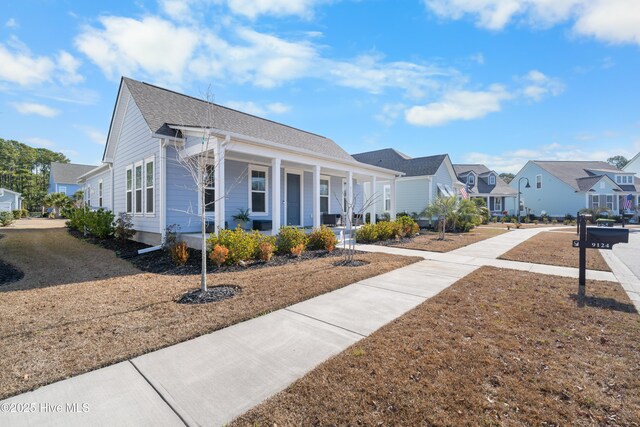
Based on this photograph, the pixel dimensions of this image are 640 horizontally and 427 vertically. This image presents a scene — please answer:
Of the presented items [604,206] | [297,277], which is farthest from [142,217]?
[604,206]

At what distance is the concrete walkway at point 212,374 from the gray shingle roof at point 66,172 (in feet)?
141

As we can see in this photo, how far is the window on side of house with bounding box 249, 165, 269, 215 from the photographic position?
11.7m

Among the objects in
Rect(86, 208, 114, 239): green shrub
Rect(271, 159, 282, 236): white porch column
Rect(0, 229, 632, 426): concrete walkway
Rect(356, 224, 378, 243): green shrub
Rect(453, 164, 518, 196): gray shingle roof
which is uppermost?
Rect(453, 164, 518, 196): gray shingle roof

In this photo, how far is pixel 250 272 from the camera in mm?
6938

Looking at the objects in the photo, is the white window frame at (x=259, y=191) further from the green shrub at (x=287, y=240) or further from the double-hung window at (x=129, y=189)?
the double-hung window at (x=129, y=189)

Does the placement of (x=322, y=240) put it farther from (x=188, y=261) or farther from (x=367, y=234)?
(x=188, y=261)

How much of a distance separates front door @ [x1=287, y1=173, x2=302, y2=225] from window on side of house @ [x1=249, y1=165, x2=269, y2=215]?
4.26 feet

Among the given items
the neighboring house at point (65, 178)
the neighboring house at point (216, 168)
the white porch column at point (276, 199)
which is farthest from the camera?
the neighboring house at point (65, 178)

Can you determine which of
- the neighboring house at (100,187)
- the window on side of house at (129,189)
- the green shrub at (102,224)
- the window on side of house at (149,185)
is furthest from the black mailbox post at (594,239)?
the neighboring house at (100,187)

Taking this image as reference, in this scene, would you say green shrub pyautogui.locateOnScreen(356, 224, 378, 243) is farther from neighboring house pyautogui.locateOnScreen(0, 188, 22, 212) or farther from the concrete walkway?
neighboring house pyautogui.locateOnScreen(0, 188, 22, 212)

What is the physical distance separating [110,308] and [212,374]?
2938mm

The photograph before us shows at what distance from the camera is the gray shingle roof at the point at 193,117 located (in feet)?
32.1

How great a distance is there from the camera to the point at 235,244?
7465 mm

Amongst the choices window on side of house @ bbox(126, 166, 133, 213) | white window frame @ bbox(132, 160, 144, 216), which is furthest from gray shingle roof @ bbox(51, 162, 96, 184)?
white window frame @ bbox(132, 160, 144, 216)
